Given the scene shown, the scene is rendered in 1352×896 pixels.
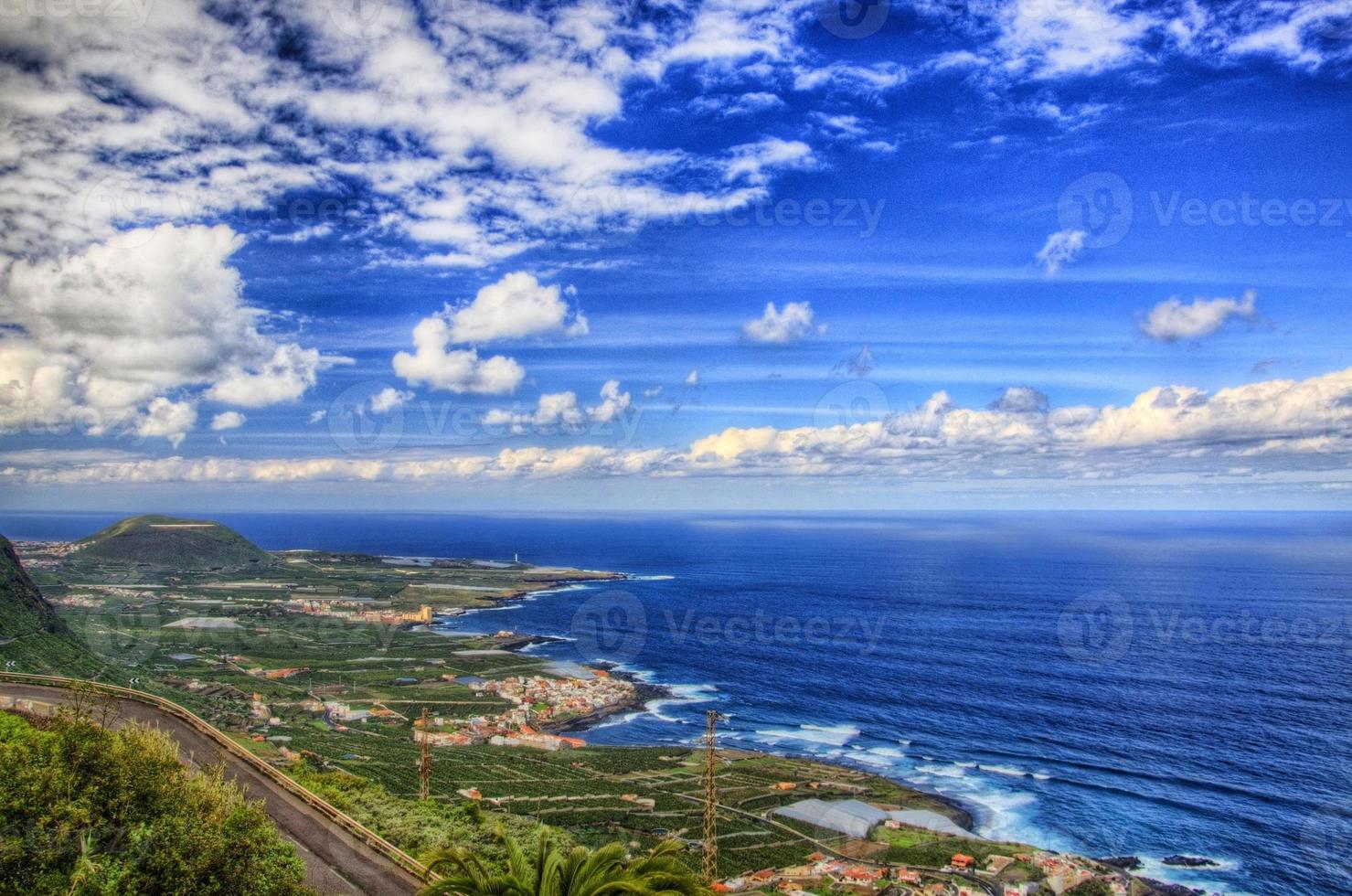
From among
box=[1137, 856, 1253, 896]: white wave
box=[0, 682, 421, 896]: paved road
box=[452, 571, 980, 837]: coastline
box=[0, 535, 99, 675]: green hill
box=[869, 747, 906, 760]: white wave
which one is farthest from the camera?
box=[869, 747, 906, 760]: white wave

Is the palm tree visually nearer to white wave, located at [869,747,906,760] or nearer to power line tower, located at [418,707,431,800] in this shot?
power line tower, located at [418,707,431,800]

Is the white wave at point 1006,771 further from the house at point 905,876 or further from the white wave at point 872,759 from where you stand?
the house at point 905,876

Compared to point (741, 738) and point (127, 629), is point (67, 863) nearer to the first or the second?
point (741, 738)

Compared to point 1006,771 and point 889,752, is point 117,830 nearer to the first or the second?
point 889,752

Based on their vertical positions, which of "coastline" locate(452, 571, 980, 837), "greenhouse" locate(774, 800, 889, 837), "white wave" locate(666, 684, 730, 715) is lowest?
"white wave" locate(666, 684, 730, 715)

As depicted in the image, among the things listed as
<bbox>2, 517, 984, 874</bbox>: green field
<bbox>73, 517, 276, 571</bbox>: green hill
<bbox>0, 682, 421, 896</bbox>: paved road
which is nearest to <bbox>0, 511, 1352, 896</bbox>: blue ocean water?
<bbox>2, 517, 984, 874</bbox>: green field

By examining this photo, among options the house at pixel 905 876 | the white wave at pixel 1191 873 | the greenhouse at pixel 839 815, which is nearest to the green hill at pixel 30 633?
the greenhouse at pixel 839 815

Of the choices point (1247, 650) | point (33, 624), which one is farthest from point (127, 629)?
point (1247, 650)

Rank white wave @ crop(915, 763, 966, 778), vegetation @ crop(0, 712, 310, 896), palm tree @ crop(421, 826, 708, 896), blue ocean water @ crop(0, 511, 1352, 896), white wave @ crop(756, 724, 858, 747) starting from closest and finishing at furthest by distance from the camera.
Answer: palm tree @ crop(421, 826, 708, 896), vegetation @ crop(0, 712, 310, 896), blue ocean water @ crop(0, 511, 1352, 896), white wave @ crop(915, 763, 966, 778), white wave @ crop(756, 724, 858, 747)
